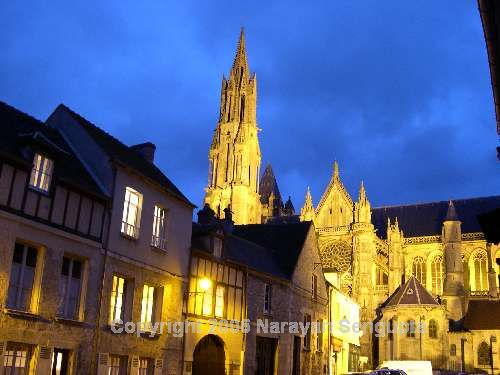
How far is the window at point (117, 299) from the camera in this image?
1475 centimetres

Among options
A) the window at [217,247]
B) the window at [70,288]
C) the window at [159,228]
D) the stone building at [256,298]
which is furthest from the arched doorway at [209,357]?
the window at [70,288]

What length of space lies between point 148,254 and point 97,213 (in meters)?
2.35

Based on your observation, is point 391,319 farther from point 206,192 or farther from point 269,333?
point 206,192

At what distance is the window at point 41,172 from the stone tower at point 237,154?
4491 centimetres

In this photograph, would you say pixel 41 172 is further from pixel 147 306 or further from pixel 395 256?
pixel 395 256

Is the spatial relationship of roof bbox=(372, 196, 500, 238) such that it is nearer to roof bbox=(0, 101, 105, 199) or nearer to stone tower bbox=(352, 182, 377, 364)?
stone tower bbox=(352, 182, 377, 364)

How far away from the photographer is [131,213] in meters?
15.9

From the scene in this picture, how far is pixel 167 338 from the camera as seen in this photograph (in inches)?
655

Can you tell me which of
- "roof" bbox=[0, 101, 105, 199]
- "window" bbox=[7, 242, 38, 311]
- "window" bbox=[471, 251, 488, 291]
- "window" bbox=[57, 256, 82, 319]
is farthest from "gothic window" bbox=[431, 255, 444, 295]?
"window" bbox=[7, 242, 38, 311]

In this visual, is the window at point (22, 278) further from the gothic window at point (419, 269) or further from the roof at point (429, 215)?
the roof at point (429, 215)

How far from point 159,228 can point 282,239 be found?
32.8 feet

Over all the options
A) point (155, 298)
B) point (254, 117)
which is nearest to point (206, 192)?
point (254, 117)

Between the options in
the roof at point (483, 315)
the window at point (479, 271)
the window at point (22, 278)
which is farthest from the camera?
the window at point (479, 271)

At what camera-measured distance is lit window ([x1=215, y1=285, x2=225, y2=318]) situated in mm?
19422
